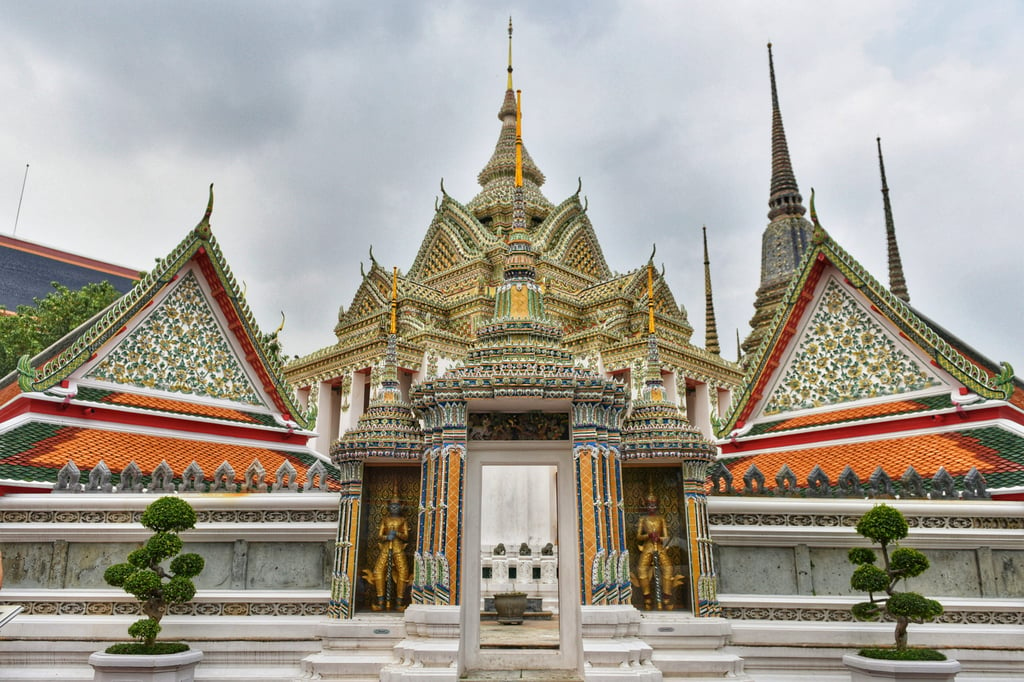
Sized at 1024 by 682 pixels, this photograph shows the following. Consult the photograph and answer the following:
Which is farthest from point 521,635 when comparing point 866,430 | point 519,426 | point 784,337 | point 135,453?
point 784,337

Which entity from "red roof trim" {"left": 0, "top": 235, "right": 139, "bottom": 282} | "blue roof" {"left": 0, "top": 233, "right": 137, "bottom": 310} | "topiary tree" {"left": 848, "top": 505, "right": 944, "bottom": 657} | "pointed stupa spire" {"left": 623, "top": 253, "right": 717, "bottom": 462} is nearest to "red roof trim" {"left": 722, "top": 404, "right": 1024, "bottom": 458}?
"pointed stupa spire" {"left": 623, "top": 253, "right": 717, "bottom": 462}

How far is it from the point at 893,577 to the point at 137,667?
683cm

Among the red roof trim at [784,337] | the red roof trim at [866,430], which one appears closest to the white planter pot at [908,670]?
the red roof trim at [866,430]

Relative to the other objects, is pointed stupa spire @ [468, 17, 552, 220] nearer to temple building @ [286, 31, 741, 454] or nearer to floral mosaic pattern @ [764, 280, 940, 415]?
temple building @ [286, 31, 741, 454]

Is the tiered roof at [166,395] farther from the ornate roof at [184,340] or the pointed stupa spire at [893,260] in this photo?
the pointed stupa spire at [893,260]

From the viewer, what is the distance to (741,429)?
11164 mm

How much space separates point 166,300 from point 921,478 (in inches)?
426

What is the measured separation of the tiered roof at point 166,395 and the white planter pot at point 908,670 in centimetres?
582

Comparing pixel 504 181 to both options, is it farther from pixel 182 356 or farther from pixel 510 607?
pixel 510 607

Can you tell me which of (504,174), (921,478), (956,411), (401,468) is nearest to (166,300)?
(401,468)

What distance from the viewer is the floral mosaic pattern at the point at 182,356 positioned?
1067 centimetres

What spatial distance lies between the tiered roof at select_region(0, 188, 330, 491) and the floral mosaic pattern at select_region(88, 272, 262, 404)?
0.02 m

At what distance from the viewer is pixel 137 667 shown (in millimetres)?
6391

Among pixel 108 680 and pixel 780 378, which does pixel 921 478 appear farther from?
pixel 108 680
